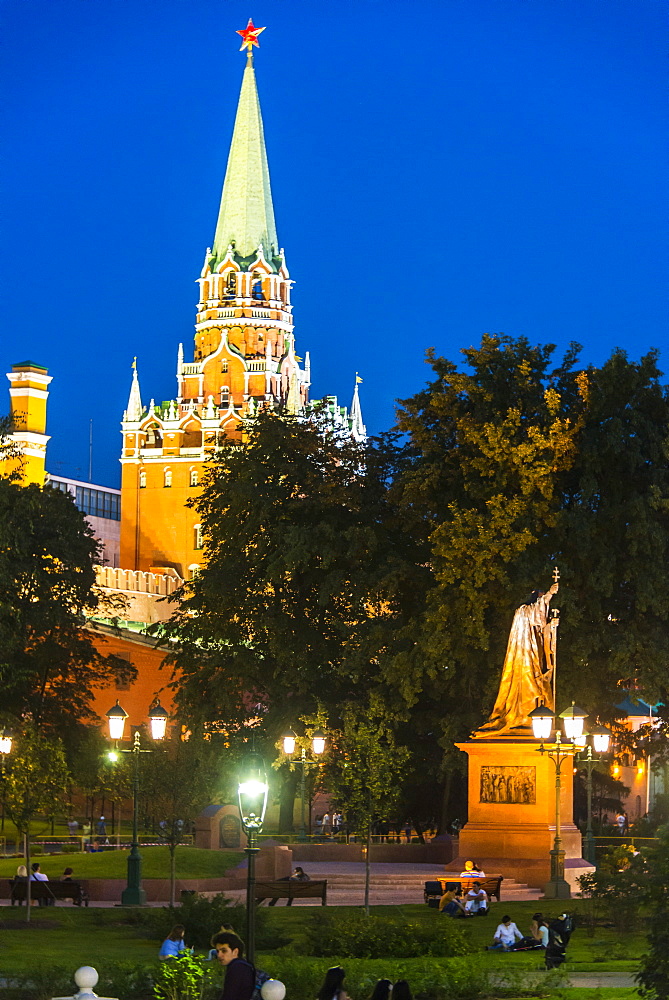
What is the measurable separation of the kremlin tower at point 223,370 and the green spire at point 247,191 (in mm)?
75

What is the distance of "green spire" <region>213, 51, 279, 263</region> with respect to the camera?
128500mm

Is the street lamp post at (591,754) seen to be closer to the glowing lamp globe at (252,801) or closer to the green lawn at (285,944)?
the green lawn at (285,944)

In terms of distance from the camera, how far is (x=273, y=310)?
435 feet

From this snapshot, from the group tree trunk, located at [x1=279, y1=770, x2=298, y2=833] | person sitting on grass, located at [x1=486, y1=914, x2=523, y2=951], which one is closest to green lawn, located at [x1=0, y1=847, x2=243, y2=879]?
person sitting on grass, located at [x1=486, y1=914, x2=523, y2=951]

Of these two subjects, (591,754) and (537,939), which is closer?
(537,939)

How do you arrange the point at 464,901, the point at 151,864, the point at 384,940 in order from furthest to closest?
the point at 151,864 → the point at 464,901 → the point at 384,940

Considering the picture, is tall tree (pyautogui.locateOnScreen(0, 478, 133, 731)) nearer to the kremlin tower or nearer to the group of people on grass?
the group of people on grass

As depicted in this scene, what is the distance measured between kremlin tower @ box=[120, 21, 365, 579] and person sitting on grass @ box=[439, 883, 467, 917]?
95.6 m

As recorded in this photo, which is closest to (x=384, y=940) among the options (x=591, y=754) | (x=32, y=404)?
(x=591, y=754)

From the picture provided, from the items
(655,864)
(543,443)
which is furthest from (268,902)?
(655,864)

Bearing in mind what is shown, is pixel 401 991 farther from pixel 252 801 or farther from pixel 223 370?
pixel 223 370

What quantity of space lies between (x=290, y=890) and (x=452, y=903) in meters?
3.68

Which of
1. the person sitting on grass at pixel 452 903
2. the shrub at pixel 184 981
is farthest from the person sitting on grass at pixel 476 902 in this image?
the shrub at pixel 184 981

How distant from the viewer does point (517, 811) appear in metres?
34.7
